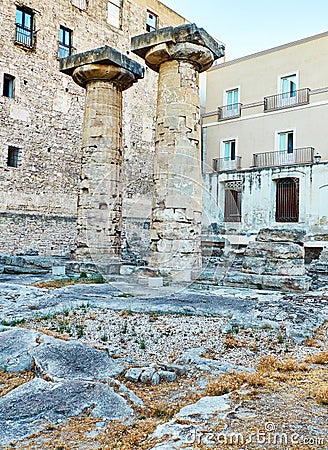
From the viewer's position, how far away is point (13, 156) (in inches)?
673

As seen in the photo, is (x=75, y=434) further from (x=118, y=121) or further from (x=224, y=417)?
(x=118, y=121)

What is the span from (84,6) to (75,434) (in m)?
20.4

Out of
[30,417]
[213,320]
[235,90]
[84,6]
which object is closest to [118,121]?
→ [213,320]

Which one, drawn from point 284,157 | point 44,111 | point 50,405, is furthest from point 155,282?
point 284,157

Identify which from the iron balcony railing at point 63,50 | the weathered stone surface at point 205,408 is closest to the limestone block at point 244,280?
the weathered stone surface at point 205,408

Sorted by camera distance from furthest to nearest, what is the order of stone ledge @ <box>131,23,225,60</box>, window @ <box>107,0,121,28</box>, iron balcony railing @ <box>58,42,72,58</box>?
window @ <box>107,0,121,28</box> → iron balcony railing @ <box>58,42,72,58</box> → stone ledge @ <box>131,23,225,60</box>

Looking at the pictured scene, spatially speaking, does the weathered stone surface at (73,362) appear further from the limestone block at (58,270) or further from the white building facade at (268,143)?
the white building facade at (268,143)

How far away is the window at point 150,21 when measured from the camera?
74.6 ft

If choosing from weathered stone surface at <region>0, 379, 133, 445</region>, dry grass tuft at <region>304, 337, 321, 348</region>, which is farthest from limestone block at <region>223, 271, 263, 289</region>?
weathered stone surface at <region>0, 379, 133, 445</region>

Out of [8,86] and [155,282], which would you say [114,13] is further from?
[155,282]

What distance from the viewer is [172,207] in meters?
8.62

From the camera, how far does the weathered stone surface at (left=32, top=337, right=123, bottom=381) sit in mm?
3529

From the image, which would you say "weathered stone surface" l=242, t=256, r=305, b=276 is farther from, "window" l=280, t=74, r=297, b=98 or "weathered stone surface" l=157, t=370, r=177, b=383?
"window" l=280, t=74, r=297, b=98

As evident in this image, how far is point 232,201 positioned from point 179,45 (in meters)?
15.9
